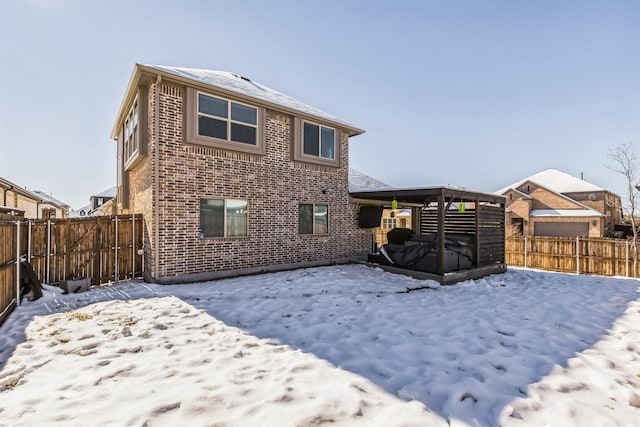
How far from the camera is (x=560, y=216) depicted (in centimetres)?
2894

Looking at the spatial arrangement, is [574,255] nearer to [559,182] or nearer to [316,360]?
[316,360]

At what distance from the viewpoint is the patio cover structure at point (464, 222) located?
869 cm

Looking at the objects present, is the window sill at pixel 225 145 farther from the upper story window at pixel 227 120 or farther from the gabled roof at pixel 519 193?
the gabled roof at pixel 519 193

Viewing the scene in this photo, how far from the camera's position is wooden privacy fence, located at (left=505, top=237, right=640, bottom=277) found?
12.4m

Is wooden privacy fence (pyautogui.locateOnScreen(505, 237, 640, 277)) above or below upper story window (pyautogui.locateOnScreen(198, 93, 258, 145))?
below

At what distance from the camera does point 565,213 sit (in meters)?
29.2

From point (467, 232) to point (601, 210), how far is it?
3048cm

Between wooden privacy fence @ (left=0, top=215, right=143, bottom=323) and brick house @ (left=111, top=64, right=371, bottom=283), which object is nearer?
wooden privacy fence @ (left=0, top=215, right=143, bottom=323)

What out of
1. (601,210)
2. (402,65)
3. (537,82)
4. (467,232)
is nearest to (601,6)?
(537,82)

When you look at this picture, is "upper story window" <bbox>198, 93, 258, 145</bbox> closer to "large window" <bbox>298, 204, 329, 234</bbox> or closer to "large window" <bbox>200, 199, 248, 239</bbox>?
"large window" <bbox>200, 199, 248, 239</bbox>

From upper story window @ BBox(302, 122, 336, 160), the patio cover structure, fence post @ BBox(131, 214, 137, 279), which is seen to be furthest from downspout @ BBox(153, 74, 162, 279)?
the patio cover structure

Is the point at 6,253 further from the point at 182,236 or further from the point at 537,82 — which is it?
the point at 537,82

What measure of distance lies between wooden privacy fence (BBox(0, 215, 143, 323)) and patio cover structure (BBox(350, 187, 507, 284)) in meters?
7.69

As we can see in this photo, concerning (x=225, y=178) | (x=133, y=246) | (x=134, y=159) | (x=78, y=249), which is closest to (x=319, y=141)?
(x=225, y=178)
